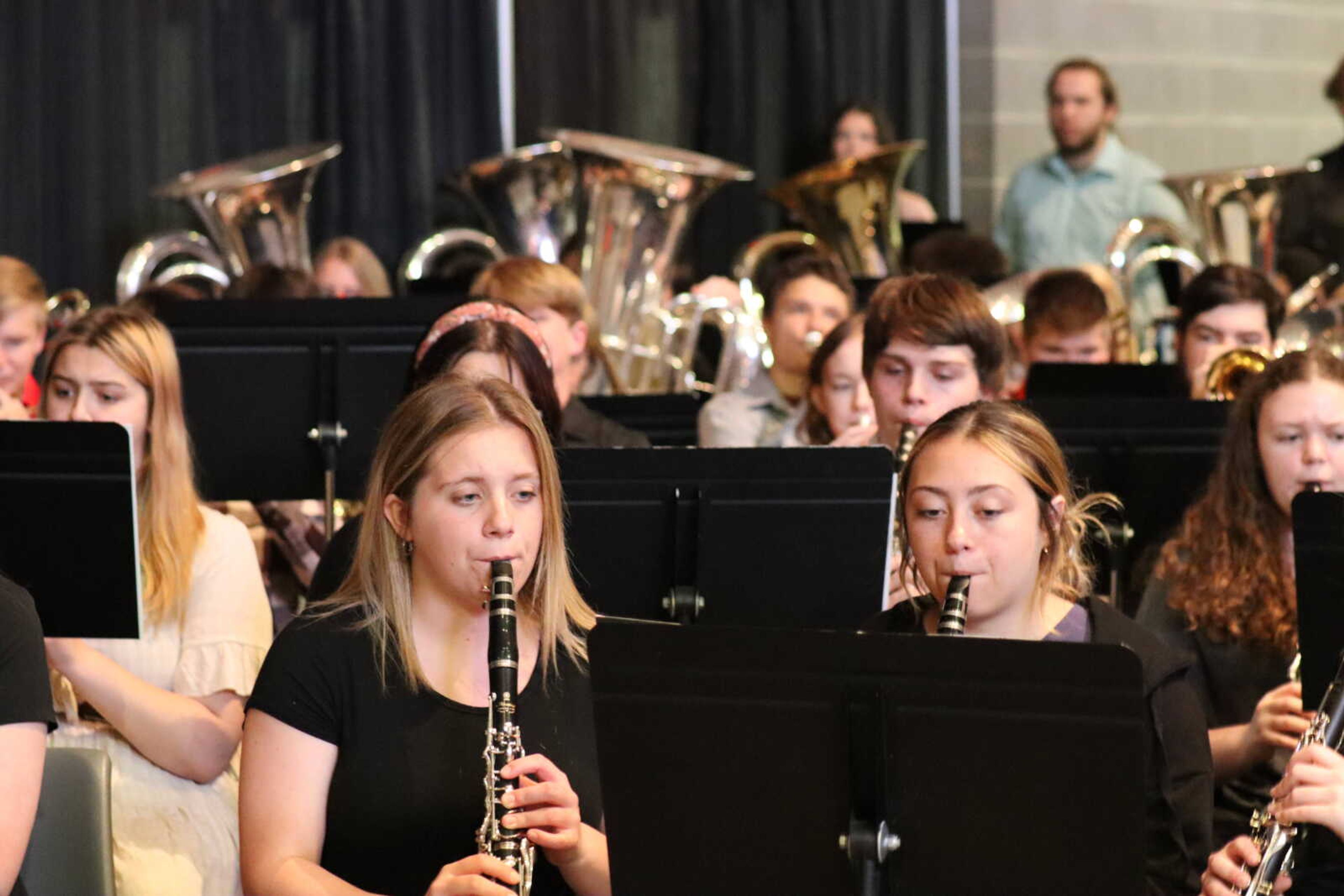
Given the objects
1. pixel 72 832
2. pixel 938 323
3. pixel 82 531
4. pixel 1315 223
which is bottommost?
pixel 72 832

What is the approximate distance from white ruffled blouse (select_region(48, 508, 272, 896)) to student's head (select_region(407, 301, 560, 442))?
1.46 feet

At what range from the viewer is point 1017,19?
7973 millimetres

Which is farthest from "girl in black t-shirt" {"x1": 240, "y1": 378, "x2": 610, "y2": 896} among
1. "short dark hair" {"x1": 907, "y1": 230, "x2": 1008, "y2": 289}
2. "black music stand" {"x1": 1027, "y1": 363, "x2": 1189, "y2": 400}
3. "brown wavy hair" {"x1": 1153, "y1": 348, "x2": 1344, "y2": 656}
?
"short dark hair" {"x1": 907, "y1": 230, "x2": 1008, "y2": 289}

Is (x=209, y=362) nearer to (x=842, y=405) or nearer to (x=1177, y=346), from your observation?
(x=842, y=405)

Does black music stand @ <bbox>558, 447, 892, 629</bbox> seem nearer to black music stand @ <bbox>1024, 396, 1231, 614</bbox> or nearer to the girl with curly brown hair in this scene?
the girl with curly brown hair

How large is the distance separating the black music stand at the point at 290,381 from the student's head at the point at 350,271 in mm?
1939

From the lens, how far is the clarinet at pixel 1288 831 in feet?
7.50

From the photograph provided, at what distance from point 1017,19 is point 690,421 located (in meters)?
4.06

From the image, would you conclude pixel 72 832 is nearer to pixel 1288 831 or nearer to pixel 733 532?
pixel 733 532

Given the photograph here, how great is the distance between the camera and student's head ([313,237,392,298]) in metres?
5.96

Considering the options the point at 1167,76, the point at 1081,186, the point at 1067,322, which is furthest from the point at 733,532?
the point at 1167,76

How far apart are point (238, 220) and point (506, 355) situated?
336 cm

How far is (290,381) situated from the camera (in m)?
3.97

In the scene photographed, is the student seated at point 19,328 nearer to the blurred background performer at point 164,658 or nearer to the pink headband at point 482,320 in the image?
the blurred background performer at point 164,658
